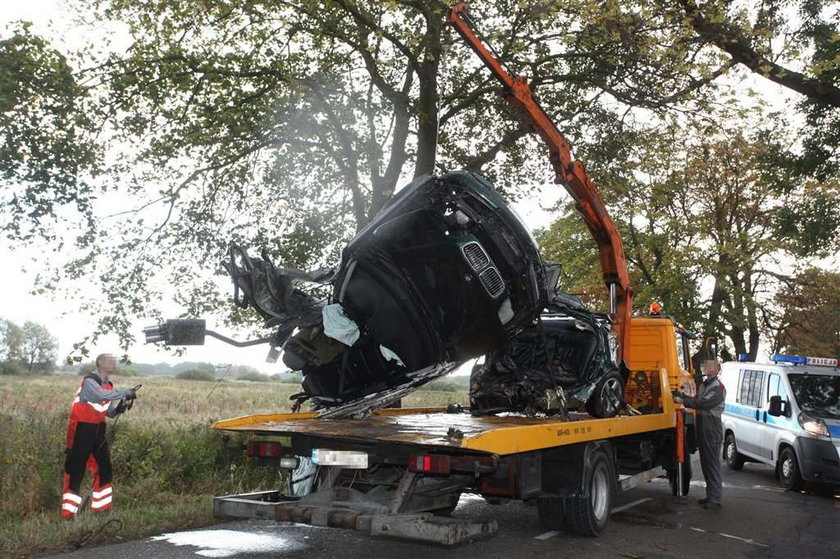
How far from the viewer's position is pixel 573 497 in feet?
21.4

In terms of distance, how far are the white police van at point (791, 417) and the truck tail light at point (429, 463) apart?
7151 millimetres

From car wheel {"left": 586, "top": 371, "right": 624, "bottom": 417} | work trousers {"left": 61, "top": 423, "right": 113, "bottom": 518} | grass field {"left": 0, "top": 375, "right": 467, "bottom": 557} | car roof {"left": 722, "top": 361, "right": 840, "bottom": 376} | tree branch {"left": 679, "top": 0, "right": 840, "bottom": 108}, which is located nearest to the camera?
grass field {"left": 0, "top": 375, "right": 467, "bottom": 557}

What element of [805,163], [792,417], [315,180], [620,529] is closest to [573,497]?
[620,529]

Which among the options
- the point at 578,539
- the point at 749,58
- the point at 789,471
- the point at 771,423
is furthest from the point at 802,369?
the point at 578,539

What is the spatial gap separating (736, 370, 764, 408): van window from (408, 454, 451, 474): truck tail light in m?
8.52

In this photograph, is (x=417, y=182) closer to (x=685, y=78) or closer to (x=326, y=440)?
(x=326, y=440)

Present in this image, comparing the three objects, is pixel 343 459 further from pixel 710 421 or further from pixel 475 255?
pixel 710 421

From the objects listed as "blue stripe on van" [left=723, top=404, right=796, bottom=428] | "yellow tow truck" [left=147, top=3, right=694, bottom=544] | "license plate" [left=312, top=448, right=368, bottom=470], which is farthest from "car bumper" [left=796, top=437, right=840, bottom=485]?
"license plate" [left=312, top=448, right=368, bottom=470]

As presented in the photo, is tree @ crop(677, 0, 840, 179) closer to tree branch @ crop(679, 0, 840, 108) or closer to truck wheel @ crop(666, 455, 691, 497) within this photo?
tree branch @ crop(679, 0, 840, 108)

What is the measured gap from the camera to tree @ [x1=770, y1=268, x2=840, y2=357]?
2912 cm

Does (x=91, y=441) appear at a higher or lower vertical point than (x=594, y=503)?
higher

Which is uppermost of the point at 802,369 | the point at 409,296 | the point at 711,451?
the point at 409,296

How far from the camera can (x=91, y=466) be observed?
284 inches

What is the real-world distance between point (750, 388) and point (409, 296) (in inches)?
317
